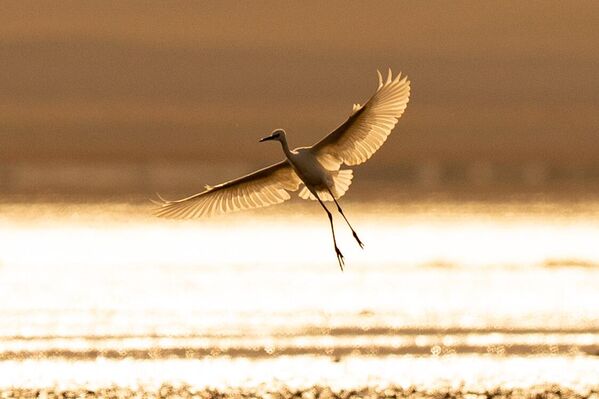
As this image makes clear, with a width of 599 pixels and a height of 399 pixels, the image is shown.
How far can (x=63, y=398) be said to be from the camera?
26891 millimetres

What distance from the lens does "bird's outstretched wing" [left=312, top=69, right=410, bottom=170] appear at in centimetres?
2536

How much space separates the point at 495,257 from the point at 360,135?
1775 inches

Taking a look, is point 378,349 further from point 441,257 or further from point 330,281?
point 441,257

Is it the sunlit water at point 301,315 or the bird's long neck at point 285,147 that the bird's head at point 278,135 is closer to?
the bird's long neck at point 285,147

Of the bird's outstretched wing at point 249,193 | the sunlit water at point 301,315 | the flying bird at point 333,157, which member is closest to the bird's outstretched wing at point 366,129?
the flying bird at point 333,157

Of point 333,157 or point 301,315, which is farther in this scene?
point 301,315

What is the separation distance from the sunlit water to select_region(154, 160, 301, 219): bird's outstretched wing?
3.28 m

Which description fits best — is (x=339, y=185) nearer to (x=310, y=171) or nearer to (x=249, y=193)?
(x=310, y=171)

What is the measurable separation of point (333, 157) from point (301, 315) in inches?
600

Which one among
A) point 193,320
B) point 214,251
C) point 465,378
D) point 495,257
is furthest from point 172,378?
point 214,251

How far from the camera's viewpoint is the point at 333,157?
26.4 m

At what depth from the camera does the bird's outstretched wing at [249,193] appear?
27203 millimetres

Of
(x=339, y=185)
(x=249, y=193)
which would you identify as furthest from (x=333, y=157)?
(x=249, y=193)

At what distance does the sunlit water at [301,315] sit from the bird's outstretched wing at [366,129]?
4.52m
